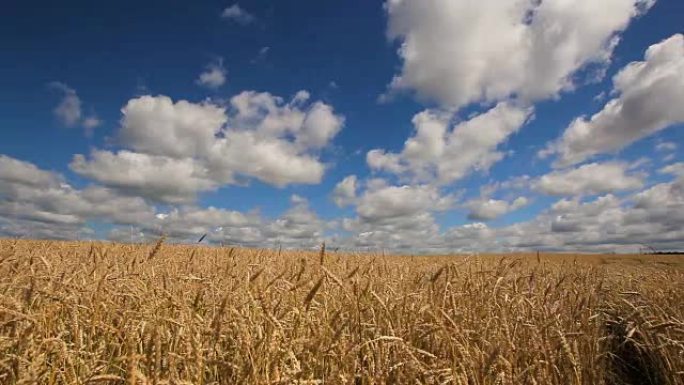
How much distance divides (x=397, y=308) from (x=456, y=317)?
78 centimetres

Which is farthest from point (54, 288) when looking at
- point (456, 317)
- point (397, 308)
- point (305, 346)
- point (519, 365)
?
point (519, 365)

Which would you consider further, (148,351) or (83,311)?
(83,311)

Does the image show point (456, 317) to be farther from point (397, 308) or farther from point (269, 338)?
point (269, 338)

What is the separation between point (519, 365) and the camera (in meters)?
4.50

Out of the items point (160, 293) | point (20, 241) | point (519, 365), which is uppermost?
point (20, 241)

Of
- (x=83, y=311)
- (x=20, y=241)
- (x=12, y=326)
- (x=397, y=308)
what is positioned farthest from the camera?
(x=20, y=241)

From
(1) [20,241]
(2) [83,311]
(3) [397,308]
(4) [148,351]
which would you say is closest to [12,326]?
(2) [83,311]

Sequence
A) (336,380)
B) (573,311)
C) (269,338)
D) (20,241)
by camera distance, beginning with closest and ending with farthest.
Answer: (269,338) < (336,380) < (573,311) < (20,241)

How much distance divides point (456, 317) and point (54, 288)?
443 cm

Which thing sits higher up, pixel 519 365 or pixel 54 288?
pixel 54 288

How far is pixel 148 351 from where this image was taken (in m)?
2.47

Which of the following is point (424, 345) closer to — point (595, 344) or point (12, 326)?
point (595, 344)

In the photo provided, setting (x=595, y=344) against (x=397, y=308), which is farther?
(x=595, y=344)

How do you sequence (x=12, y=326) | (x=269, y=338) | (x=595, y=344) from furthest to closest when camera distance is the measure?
1. (x=595, y=344)
2. (x=12, y=326)
3. (x=269, y=338)
